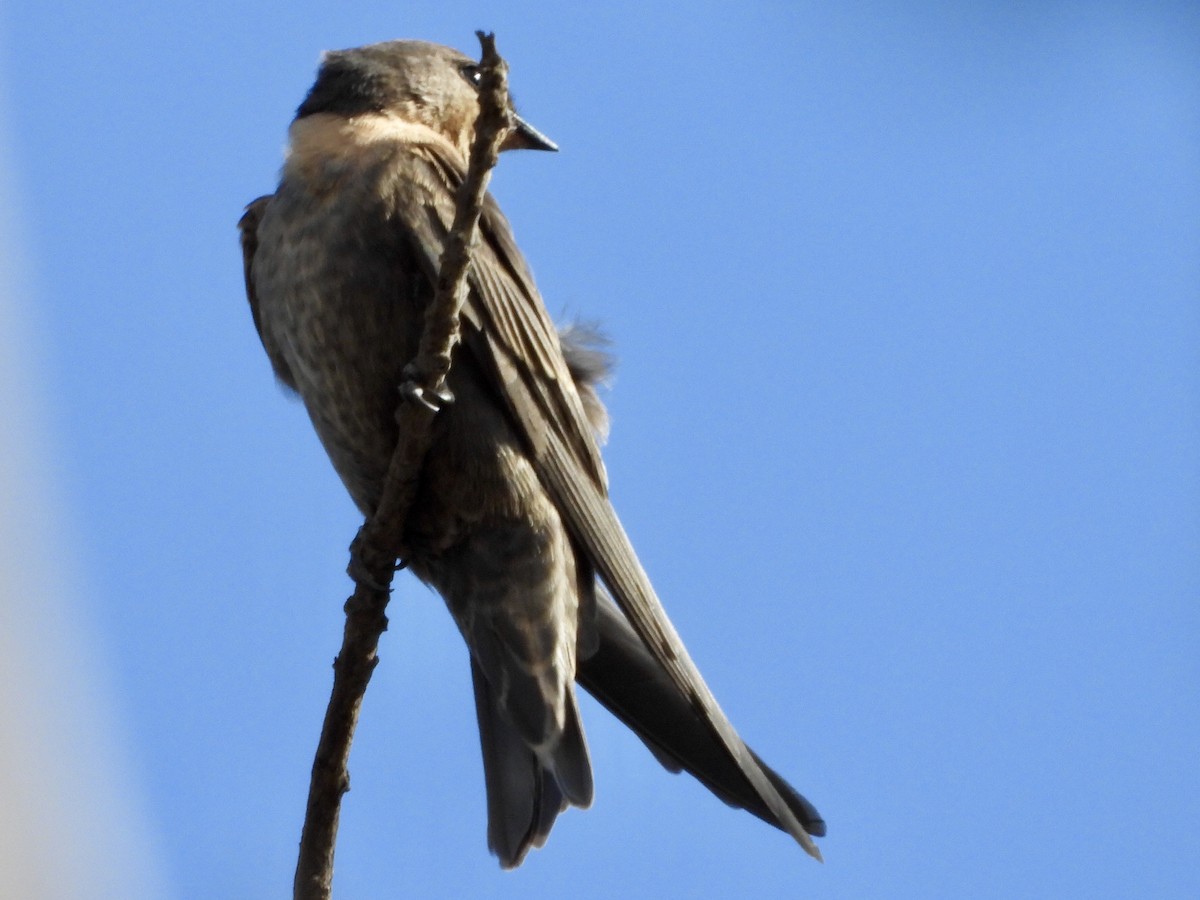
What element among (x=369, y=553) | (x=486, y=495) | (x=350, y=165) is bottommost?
(x=369, y=553)

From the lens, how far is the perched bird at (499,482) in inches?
151

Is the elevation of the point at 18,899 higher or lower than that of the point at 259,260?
lower

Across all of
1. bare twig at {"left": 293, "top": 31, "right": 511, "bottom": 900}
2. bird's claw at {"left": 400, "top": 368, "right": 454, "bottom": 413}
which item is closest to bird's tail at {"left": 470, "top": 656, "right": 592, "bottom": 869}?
bare twig at {"left": 293, "top": 31, "right": 511, "bottom": 900}

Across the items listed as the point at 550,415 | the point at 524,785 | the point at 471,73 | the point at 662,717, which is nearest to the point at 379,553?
the point at 550,415

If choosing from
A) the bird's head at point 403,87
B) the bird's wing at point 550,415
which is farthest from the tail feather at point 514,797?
the bird's head at point 403,87

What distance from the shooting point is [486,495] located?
384 cm

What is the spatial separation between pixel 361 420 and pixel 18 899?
6.78 ft

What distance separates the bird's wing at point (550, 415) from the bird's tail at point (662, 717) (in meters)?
0.06

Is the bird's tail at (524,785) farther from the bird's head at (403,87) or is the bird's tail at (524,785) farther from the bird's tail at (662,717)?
the bird's head at (403,87)

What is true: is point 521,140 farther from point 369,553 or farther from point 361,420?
point 369,553

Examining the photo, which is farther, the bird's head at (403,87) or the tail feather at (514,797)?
the bird's head at (403,87)

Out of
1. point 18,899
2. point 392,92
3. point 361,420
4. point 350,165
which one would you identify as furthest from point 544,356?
point 18,899

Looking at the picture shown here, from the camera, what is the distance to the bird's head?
15.3 feet

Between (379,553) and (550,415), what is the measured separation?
2.00 feet
